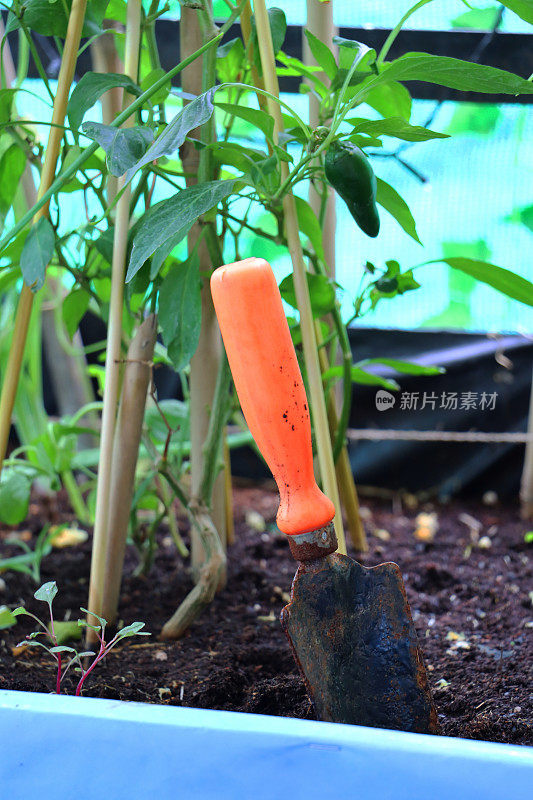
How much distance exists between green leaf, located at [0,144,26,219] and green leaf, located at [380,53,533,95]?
408 millimetres

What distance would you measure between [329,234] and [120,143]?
1.59ft

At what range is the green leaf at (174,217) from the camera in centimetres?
48

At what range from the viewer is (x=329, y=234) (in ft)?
3.11

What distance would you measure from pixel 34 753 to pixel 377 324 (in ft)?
3.56

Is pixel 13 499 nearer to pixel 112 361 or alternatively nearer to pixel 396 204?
pixel 112 361

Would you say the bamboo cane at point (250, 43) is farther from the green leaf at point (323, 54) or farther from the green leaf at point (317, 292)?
the green leaf at point (317, 292)

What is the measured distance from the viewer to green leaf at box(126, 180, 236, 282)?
0.48 metres

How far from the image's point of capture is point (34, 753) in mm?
400

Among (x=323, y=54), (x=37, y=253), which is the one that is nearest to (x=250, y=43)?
(x=323, y=54)

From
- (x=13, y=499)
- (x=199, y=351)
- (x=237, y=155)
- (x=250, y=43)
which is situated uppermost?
(x=250, y=43)

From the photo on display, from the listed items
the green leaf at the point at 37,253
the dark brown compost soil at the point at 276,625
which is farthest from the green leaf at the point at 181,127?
the dark brown compost soil at the point at 276,625

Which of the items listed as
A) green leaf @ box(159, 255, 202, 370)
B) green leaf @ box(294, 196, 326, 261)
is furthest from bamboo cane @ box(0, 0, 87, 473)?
green leaf @ box(294, 196, 326, 261)

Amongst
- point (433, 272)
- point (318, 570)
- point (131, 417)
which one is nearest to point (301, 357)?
point (131, 417)

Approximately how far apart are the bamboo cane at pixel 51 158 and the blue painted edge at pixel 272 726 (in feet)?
0.98
